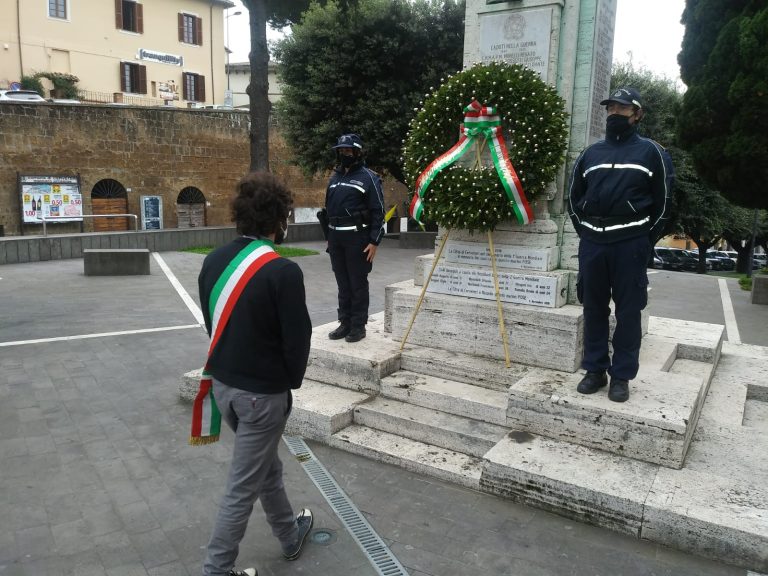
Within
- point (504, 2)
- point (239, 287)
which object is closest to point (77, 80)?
point (504, 2)

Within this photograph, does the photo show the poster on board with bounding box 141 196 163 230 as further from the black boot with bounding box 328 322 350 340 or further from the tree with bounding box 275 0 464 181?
the black boot with bounding box 328 322 350 340

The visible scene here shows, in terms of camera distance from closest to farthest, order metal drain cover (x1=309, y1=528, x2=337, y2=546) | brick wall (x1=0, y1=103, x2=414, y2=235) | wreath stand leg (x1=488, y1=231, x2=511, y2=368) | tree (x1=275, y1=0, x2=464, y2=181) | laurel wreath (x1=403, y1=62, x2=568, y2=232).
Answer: metal drain cover (x1=309, y1=528, x2=337, y2=546) < laurel wreath (x1=403, y1=62, x2=568, y2=232) < wreath stand leg (x1=488, y1=231, x2=511, y2=368) < tree (x1=275, y1=0, x2=464, y2=181) < brick wall (x1=0, y1=103, x2=414, y2=235)

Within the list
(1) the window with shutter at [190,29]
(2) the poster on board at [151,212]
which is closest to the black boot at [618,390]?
(2) the poster on board at [151,212]

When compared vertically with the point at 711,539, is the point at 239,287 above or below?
above

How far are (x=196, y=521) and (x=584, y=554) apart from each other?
218 centimetres

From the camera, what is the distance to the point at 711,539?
10.4 ft

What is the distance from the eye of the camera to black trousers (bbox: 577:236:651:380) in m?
4.00

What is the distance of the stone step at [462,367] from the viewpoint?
4820mm

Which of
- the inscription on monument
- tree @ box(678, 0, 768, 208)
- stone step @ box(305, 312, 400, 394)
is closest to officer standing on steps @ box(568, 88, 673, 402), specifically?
the inscription on monument

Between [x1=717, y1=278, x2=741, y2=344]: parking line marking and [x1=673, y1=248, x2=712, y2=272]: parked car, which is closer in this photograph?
[x1=717, y1=278, x2=741, y2=344]: parking line marking

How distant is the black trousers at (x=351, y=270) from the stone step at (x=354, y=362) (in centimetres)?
27

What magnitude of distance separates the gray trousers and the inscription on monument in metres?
3.98

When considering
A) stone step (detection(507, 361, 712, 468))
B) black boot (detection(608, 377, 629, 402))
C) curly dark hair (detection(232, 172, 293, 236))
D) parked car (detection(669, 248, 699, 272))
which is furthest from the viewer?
parked car (detection(669, 248, 699, 272))

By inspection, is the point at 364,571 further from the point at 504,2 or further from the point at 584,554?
the point at 504,2
